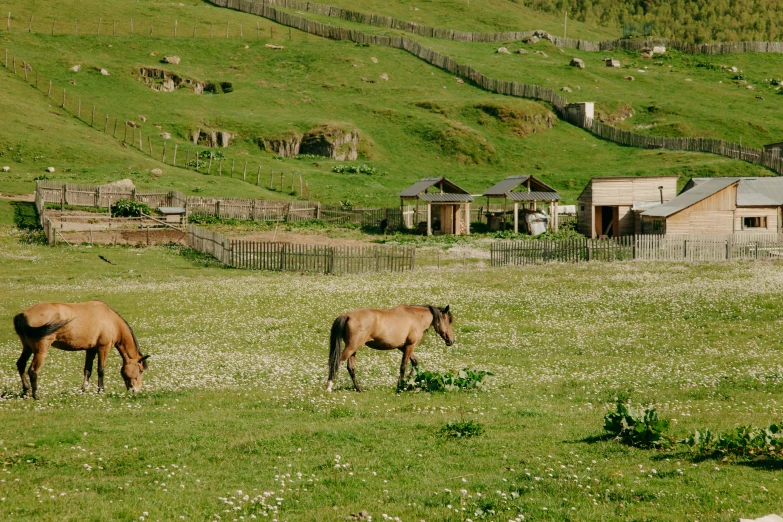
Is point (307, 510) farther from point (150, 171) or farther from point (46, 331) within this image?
point (150, 171)

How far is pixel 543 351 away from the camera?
26.0 meters

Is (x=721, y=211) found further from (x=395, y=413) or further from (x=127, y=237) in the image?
(x=395, y=413)

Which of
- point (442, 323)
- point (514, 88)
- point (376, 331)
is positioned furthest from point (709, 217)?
point (514, 88)

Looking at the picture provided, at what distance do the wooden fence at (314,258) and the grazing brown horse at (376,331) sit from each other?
Result: 25.6 m

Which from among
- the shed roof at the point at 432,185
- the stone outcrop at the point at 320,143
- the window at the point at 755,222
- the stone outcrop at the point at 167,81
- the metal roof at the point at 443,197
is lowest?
the window at the point at 755,222

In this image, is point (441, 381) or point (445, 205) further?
point (445, 205)

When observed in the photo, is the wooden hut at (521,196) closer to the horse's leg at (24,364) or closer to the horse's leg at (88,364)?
the horse's leg at (88,364)

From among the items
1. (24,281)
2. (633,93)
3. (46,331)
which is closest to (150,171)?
(24,281)

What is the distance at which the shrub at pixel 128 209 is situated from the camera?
62.8 m

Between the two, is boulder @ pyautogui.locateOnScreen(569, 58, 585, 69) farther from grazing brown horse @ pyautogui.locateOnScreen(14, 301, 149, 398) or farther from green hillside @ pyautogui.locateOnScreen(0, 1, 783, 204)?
grazing brown horse @ pyautogui.locateOnScreen(14, 301, 149, 398)

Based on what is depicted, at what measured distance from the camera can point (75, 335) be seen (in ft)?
58.5

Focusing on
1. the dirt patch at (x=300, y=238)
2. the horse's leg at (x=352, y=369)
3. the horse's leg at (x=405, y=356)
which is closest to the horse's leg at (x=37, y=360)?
the horse's leg at (x=352, y=369)

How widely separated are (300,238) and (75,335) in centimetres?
4399

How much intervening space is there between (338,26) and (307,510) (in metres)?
148
